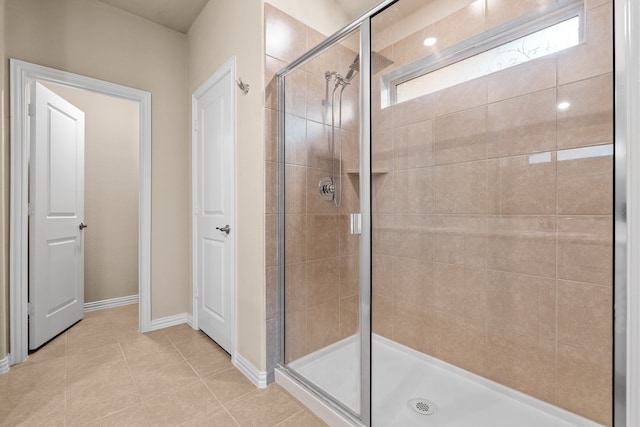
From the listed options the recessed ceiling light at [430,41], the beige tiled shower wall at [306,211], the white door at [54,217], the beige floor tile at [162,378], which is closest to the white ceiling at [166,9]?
the white door at [54,217]

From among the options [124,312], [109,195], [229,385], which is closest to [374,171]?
[229,385]

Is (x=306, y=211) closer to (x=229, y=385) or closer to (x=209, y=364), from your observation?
(x=229, y=385)

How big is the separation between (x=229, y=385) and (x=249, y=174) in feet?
4.34

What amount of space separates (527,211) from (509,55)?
2.72 feet

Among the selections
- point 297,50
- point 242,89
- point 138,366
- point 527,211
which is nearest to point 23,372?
point 138,366

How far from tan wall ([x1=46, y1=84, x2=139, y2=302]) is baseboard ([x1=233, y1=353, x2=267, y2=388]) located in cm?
215

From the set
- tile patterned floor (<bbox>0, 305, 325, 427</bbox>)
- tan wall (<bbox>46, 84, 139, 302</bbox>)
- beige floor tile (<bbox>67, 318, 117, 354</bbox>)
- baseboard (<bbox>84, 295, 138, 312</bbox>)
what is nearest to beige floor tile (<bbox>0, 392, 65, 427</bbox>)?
tile patterned floor (<bbox>0, 305, 325, 427</bbox>)

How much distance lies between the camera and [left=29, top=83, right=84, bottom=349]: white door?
2195 millimetres

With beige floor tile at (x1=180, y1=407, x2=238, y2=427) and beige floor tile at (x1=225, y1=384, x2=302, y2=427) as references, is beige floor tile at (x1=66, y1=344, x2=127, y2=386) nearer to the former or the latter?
beige floor tile at (x1=180, y1=407, x2=238, y2=427)

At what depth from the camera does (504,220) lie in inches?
63.8

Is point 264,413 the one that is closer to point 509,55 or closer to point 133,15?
point 509,55

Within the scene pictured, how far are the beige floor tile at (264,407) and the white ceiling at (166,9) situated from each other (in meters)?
2.96

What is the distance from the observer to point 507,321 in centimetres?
163

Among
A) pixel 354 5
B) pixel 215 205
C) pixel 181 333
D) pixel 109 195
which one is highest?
pixel 354 5
